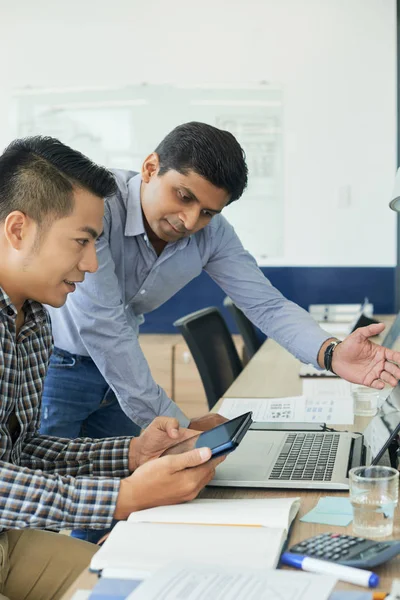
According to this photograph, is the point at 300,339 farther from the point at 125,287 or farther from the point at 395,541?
the point at 395,541

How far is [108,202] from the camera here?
1.95 meters

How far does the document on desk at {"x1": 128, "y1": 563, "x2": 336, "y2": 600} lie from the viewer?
2.77 feet

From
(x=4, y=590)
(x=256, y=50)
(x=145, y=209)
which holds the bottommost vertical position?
(x=4, y=590)

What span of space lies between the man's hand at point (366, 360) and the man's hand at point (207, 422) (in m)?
0.37

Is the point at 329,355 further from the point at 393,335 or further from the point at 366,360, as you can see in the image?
the point at 393,335

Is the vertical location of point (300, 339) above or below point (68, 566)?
above

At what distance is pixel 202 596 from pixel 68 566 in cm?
61

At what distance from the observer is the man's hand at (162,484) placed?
119 cm

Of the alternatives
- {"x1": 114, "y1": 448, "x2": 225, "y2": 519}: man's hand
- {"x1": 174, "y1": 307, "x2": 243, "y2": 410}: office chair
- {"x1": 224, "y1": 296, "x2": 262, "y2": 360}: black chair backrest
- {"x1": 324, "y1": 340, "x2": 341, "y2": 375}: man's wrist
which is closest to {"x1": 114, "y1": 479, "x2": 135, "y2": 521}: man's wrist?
{"x1": 114, "y1": 448, "x2": 225, "y2": 519}: man's hand

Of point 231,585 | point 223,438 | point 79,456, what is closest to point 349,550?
point 231,585

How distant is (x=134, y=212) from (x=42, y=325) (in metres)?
0.54

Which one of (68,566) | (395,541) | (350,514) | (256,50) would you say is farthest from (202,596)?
(256,50)

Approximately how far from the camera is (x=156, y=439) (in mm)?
1464

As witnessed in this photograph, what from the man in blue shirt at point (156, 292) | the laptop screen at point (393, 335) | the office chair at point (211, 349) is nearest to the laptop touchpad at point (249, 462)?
the man in blue shirt at point (156, 292)
